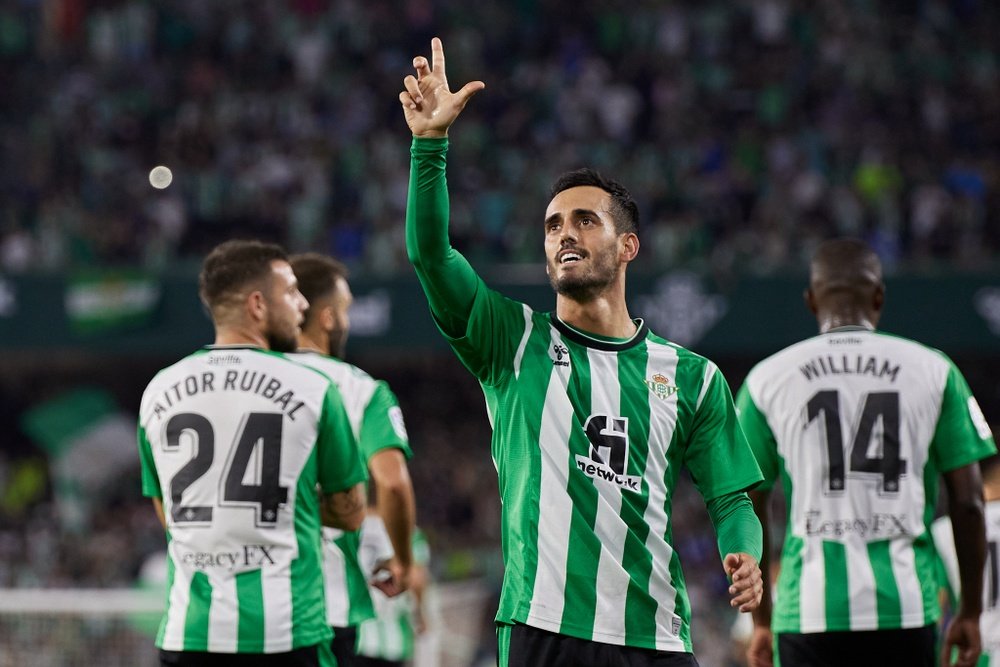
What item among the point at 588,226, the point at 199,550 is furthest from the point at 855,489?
the point at 199,550

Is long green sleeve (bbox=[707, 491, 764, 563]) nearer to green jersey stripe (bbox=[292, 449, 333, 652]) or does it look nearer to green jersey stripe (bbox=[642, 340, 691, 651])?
green jersey stripe (bbox=[642, 340, 691, 651])

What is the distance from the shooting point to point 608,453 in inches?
148

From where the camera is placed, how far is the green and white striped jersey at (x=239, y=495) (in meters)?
4.25

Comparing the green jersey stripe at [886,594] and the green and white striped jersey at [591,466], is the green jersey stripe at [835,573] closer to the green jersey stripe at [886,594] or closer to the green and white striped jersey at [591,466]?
the green jersey stripe at [886,594]

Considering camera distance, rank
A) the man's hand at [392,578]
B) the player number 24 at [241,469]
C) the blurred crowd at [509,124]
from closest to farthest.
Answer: the player number 24 at [241,469]
the man's hand at [392,578]
the blurred crowd at [509,124]

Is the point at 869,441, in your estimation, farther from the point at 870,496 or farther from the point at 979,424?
the point at 979,424

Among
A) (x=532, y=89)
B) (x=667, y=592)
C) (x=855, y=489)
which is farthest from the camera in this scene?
(x=532, y=89)

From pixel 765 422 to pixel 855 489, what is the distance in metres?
0.39

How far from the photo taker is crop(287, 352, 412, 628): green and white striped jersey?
5.20 metres

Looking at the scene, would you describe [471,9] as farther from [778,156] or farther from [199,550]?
[199,550]

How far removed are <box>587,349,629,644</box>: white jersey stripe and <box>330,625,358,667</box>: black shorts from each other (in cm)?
163

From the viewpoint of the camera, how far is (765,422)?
16.0ft

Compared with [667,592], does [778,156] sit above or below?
above

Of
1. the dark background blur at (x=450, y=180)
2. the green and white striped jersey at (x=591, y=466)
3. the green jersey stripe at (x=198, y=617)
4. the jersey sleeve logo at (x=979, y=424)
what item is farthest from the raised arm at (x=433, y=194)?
the dark background blur at (x=450, y=180)
